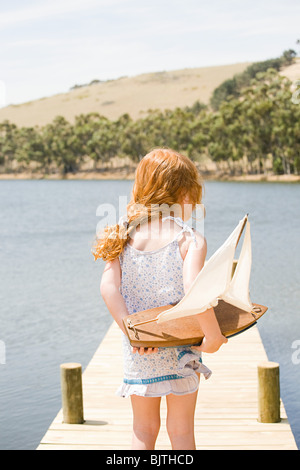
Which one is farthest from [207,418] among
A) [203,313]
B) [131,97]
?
[131,97]

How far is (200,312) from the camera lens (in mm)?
2299

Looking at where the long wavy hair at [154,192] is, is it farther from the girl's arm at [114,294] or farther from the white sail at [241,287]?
the white sail at [241,287]

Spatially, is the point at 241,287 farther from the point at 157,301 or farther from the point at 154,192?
the point at 154,192

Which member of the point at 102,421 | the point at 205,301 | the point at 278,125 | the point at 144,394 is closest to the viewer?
the point at 205,301

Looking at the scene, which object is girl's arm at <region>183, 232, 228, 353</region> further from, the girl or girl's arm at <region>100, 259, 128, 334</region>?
girl's arm at <region>100, 259, 128, 334</region>

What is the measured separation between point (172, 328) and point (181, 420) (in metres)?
0.42

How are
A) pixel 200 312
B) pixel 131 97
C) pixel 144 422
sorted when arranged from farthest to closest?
1. pixel 131 97
2. pixel 144 422
3. pixel 200 312

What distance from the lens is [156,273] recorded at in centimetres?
248

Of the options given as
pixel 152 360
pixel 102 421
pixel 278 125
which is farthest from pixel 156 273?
pixel 278 125

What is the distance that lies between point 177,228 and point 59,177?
88544 mm

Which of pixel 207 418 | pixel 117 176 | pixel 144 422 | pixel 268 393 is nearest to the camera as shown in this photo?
pixel 144 422

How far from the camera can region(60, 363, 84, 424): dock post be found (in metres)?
4.90
